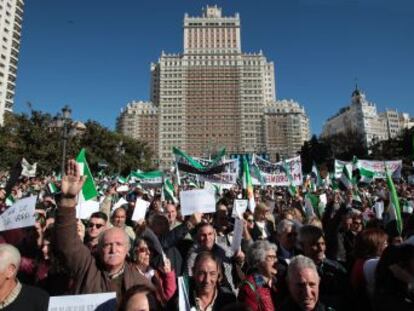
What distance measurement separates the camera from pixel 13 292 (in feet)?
6.15

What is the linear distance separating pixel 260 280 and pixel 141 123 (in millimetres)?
92698

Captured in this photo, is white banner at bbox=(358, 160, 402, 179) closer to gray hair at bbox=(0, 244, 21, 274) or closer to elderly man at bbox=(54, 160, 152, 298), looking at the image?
elderly man at bbox=(54, 160, 152, 298)

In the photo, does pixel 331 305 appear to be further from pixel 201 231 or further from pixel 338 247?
pixel 338 247

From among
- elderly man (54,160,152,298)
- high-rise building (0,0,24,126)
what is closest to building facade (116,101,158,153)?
high-rise building (0,0,24,126)

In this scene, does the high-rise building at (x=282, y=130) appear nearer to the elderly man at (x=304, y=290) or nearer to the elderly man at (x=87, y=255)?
the elderly man at (x=304, y=290)

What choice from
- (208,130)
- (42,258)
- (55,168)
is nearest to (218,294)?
(42,258)

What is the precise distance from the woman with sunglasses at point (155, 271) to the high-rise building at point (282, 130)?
86.2m

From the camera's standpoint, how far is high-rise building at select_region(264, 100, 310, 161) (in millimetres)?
88500

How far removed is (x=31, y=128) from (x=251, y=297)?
2511 cm

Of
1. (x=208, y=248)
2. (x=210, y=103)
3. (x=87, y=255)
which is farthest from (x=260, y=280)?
(x=210, y=103)

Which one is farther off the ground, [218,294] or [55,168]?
[55,168]

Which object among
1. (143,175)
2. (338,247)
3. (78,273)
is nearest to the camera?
(78,273)

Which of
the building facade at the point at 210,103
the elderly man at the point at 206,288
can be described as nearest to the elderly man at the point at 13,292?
the elderly man at the point at 206,288

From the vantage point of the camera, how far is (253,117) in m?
88.5
